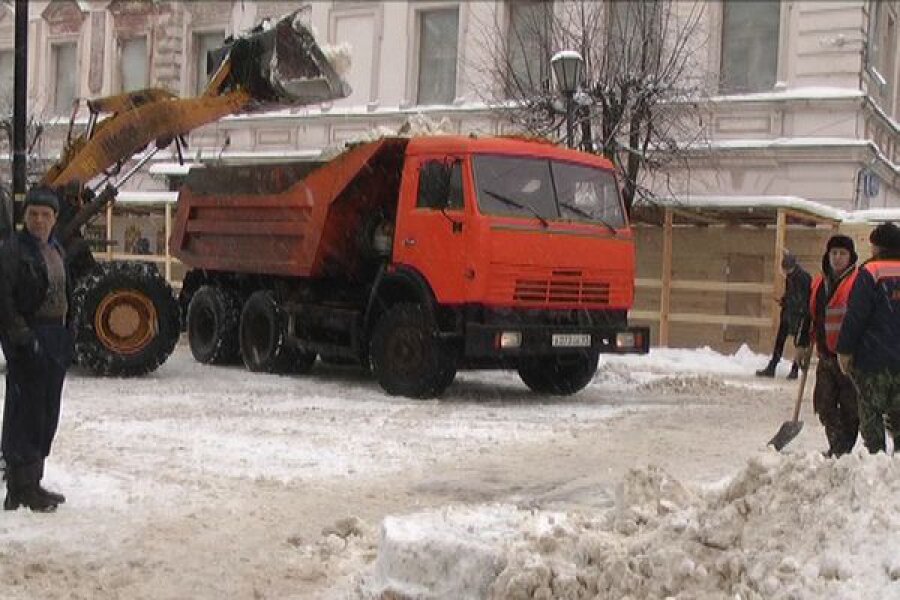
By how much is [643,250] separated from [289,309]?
26.2 ft

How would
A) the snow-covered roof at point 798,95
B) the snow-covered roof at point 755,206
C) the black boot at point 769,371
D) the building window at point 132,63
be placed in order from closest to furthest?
the black boot at point 769,371, the snow-covered roof at point 755,206, the snow-covered roof at point 798,95, the building window at point 132,63

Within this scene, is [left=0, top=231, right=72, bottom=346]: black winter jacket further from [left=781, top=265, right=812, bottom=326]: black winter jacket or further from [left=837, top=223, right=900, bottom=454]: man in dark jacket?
[left=781, top=265, right=812, bottom=326]: black winter jacket

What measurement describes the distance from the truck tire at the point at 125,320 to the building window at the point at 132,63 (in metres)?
19.6

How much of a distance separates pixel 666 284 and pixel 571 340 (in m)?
7.55

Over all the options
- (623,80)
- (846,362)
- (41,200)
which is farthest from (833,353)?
(623,80)

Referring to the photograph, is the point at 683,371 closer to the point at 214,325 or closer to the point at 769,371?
the point at 769,371

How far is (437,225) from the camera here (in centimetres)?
1162

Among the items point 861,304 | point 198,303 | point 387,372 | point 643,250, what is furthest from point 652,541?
point 643,250

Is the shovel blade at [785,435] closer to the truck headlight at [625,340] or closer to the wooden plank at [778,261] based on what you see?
the truck headlight at [625,340]

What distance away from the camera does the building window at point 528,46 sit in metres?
20.5

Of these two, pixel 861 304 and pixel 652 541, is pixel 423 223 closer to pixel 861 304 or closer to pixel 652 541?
pixel 861 304

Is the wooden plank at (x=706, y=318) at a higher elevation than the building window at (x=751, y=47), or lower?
lower

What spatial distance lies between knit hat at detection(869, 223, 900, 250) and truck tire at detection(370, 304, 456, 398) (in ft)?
17.4

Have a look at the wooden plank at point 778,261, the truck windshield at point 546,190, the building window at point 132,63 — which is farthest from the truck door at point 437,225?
the building window at point 132,63
